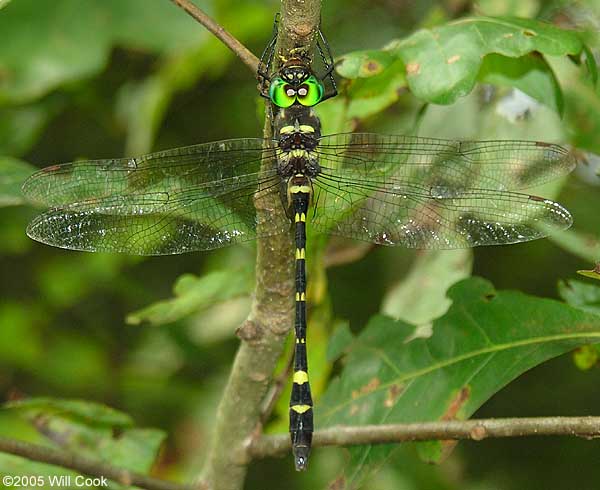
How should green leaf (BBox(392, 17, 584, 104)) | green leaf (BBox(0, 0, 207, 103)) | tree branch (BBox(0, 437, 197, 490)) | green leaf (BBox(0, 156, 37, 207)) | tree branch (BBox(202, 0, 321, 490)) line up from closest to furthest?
tree branch (BBox(202, 0, 321, 490)), tree branch (BBox(0, 437, 197, 490)), green leaf (BBox(392, 17, 584, 104)), green leaf (BBox(0, 156, 37, 207)), green leaf (BBox(0, 0, 207, 103))

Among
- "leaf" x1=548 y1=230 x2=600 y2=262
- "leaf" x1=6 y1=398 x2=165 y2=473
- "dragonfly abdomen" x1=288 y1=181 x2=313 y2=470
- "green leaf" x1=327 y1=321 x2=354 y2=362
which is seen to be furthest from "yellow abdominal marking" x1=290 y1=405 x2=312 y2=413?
"leaf" x1=548 y1=230 x2=600 y2=262

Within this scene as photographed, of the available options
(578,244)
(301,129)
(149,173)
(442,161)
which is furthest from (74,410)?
(578,244)

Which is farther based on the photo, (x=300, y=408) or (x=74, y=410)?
(x=74, y=410)

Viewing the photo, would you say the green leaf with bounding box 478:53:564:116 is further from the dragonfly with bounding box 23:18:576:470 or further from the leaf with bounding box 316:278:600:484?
the leaf with bounding box 316:278:600:484

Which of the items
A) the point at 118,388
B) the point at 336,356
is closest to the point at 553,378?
the point at 336,356

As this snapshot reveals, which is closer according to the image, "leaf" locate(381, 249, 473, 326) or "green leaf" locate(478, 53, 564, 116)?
"green leaf" locate(478, 53, 564, 116)

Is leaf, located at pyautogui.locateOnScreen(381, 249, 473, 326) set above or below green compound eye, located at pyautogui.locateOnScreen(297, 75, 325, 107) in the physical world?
below

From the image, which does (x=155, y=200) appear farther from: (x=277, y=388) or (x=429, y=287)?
(x=429, y=287)
